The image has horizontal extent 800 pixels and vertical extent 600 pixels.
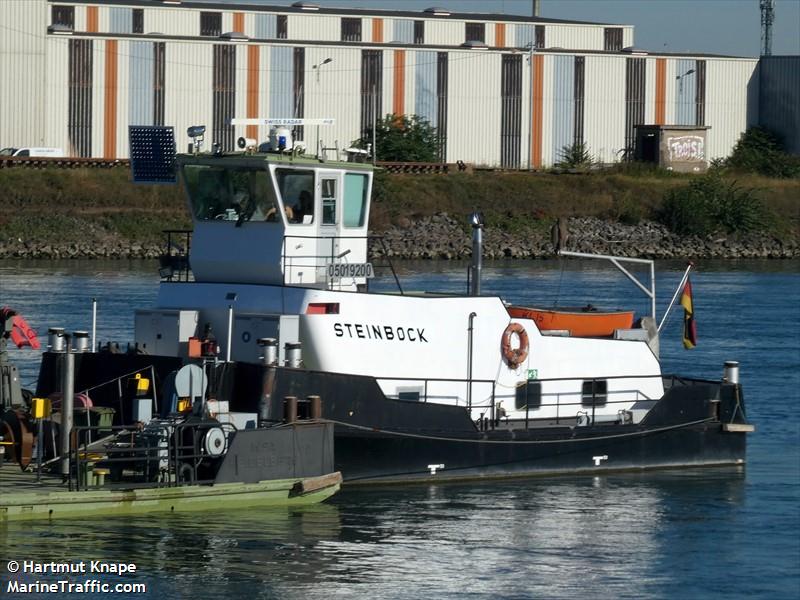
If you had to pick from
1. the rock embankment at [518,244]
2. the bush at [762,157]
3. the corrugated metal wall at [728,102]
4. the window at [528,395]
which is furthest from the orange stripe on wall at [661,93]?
the window at [528,395]

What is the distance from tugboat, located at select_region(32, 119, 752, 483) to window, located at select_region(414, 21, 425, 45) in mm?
63032

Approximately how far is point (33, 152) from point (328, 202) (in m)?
48.1

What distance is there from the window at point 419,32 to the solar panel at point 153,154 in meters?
63.8

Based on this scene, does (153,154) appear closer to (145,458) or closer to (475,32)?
(145,458)

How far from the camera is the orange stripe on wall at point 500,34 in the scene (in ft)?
286

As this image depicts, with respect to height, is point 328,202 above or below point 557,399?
above

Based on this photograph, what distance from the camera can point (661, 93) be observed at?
78.2 m

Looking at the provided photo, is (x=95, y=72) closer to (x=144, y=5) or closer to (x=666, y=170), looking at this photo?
(x=144, y=5)

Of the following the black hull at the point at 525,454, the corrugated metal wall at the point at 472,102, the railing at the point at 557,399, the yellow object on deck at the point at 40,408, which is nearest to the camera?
the yellow object on deck at the point at 40,408

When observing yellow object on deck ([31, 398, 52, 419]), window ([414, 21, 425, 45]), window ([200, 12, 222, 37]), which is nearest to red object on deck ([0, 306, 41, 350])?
yellow object on deck ([31, 398, 52, 419])

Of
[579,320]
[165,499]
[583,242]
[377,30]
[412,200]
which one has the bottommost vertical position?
[165,499]

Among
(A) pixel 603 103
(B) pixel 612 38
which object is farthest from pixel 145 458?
(B) pixel 612 38

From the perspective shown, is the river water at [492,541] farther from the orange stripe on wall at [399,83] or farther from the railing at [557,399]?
the orange stripe on wall at [399,83]

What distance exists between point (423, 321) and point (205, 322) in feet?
8.76
